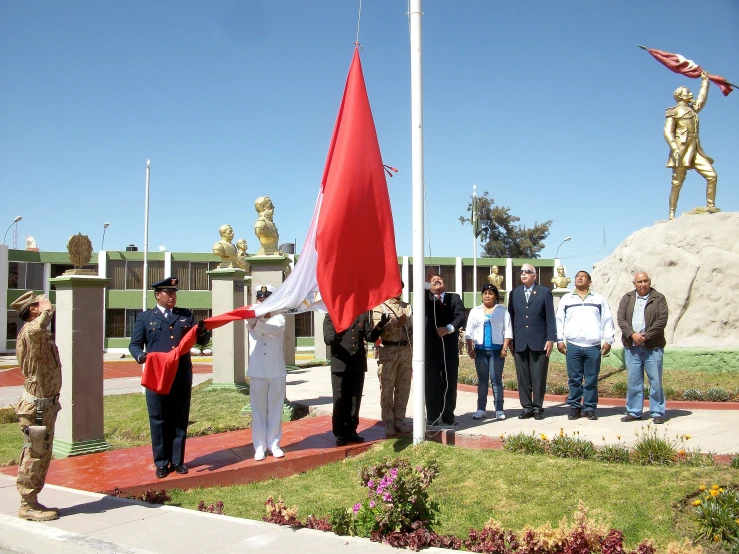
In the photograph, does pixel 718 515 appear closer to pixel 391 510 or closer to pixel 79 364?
pixel 391 510

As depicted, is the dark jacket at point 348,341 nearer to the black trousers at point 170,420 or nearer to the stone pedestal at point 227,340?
the black trousers at point 170,420

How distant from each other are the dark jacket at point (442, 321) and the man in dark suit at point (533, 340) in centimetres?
83

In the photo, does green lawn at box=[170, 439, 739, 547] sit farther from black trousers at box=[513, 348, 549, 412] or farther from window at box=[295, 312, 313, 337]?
window at box=[295, 312, 313, 337]

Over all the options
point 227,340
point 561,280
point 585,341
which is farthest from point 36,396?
point 561,280

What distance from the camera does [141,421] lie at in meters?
10.5

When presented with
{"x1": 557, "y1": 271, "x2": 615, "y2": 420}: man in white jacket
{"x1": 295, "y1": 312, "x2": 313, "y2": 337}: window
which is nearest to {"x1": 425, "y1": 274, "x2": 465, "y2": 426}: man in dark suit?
{"x1": 557, "y1": 271, "x2": 615, "y2": 420}: man in white jacket

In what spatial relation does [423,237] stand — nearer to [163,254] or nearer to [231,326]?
[231,326]

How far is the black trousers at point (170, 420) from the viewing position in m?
6.46

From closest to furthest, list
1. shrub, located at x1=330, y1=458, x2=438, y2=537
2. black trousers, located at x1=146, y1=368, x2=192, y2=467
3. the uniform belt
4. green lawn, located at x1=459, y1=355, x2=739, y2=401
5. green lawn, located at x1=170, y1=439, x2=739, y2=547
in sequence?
shrub, located at x1=330, y1=458, x2=438, y2=537, green lawn, located at x1=170, y1=439, x2=739, y2=547, the uniform belt, black trousers, located at x1=146, y1=368, x2=192, y2=467, green lawn, located at x1=459, y1=355, x2=739, y2=401

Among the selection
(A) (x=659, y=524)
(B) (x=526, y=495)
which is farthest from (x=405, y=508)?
(A) (x=659, y=524)

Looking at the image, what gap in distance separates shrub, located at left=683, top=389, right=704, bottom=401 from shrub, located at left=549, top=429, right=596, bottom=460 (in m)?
4.45

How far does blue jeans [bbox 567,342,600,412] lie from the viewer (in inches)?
313

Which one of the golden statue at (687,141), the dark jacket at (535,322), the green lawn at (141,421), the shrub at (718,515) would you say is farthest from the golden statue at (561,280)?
the shrub at (718,515)

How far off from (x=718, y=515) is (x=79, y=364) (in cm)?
678
